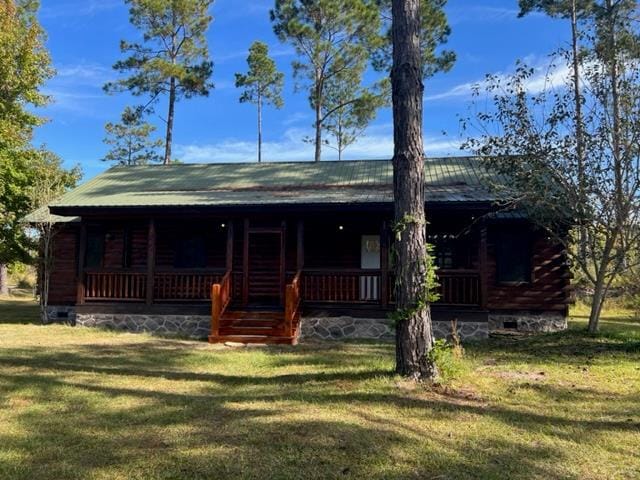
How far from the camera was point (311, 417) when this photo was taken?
208 inches

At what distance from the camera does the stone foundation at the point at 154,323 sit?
486 inches

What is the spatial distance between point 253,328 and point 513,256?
7.43m

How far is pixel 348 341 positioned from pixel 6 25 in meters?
17.2

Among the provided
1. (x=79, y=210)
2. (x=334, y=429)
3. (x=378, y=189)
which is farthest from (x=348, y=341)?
(x=79, y=210)

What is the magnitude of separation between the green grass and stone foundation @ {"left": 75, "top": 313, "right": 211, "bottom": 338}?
309cm

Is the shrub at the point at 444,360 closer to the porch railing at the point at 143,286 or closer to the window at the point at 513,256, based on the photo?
the porch railing at the point at 143,286

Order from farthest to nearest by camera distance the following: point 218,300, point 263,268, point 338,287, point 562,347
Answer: point 263,268 → point 338,287 → point 218,300 → point 562,347

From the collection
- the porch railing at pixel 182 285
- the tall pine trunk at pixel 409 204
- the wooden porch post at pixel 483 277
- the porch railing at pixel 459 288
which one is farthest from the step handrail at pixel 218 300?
the wooden porch post at pixel 483 277

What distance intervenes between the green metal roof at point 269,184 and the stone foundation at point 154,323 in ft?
8.97

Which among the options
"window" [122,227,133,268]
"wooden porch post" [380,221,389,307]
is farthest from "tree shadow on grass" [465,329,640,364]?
"window" [122,227,133,268]

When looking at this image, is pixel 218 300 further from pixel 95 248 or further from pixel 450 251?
pixel 450 251

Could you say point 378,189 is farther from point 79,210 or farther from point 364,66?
point 364,66

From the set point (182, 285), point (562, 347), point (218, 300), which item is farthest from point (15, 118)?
point (562, 347)

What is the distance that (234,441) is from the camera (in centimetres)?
461
